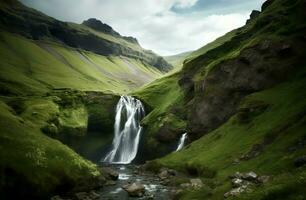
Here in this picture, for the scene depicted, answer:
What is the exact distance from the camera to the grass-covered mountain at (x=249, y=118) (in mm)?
49812

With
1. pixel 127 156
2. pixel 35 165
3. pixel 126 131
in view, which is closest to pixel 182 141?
pixel 127 156

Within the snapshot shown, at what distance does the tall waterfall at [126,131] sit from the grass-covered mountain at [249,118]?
17.6ft

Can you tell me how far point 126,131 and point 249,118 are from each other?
215 ft

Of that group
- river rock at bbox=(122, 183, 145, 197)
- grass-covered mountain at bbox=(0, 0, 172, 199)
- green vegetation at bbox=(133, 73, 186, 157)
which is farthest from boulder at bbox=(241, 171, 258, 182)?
green vegetation at bbox=(133, 73, 186, 157)

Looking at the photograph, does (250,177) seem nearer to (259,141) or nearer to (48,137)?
(259,141)

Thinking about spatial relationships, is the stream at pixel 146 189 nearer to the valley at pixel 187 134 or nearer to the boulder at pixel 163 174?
the valley at pixel 187 134

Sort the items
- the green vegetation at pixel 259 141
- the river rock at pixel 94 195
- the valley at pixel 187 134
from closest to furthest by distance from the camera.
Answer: the green vegetation at pixel 259 141 < the valley at pixel 187 134 < the river rock at pixel 94 195

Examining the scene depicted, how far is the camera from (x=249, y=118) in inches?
3000

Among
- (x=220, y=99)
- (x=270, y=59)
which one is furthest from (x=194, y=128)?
(x=270, y=59)

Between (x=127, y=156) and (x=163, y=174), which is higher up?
(x=163, y=174)

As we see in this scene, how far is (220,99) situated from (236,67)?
9.96 meters

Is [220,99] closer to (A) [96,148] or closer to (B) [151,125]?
(B) [151,125]

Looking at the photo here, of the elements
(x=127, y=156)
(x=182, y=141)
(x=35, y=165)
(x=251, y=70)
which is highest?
(x=251, y=70)

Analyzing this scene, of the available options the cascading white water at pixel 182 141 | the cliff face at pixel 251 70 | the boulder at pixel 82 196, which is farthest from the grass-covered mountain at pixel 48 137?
the cliff face at pixel 251 70
